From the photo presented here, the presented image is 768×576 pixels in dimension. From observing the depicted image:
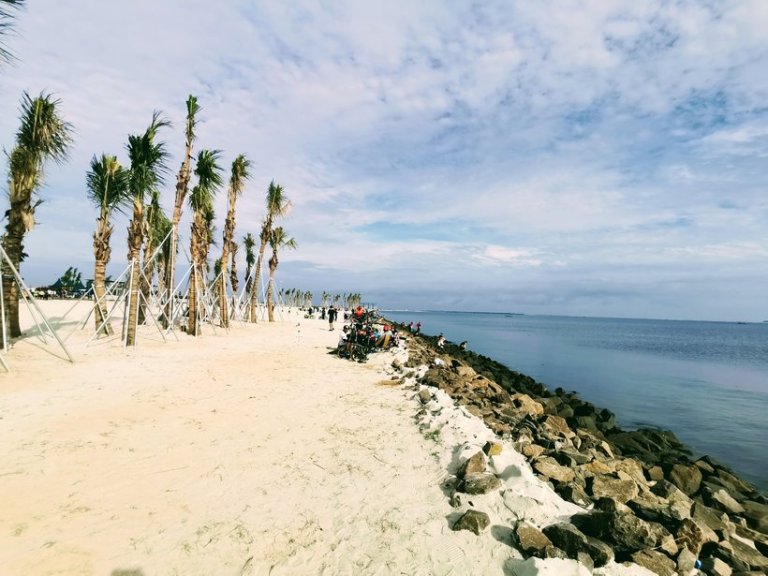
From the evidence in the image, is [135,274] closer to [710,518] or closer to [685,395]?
[710,518]

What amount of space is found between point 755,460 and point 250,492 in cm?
1749

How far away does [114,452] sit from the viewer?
22.2 ft

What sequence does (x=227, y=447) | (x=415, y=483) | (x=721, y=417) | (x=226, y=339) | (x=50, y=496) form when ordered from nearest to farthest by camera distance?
(x=50, y=496) → (x=415, y=483) → (x=227, y=447) → (x=721, y=417) → (x=226, y=339)

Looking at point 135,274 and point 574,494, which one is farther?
point 135,274

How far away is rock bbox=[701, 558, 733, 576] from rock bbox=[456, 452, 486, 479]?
2936 millimetres

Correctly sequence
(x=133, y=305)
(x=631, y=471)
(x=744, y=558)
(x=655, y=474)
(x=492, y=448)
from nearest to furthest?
(x=744, y=558) < (x=492, y=448) < (x=631, y=471) < (x=655, y=474) < (x=133, y=305)

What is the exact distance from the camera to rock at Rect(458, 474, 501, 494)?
18.7 ft

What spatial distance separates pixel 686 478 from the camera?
29.2 feet

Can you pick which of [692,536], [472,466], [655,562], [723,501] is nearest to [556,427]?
[723,501]

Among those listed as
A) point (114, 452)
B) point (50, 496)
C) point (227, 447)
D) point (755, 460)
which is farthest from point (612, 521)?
point (755, 460)

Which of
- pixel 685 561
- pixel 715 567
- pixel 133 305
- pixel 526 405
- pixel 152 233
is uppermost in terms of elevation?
pixel 152 233

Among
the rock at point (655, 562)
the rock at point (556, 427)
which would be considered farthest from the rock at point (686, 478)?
the rock at point (655, 562)

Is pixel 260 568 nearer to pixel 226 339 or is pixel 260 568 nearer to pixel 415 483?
pixel 415 483

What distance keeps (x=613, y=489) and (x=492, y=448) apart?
2074 mm
